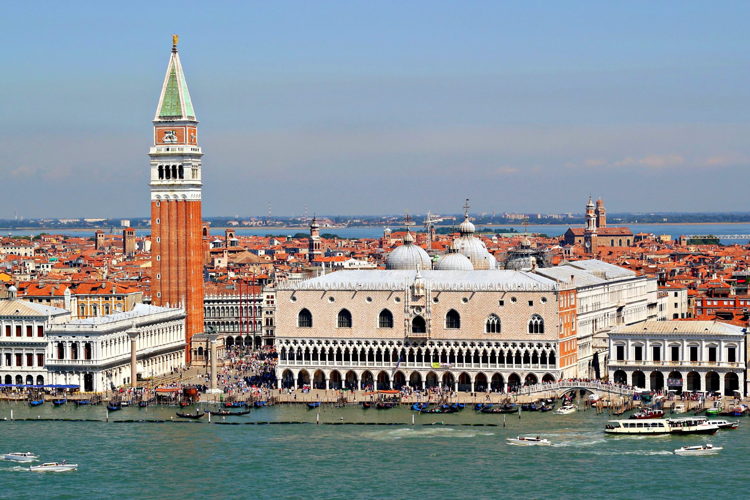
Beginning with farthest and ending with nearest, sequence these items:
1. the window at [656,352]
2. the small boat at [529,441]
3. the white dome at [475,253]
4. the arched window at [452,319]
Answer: the white dome at [475,253]
the arched window at [452,319]
the window at [656,352]
the small boat at [529,441]

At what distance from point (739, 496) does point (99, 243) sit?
123464 millimetres

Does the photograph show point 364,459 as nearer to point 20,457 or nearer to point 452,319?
point 20,457

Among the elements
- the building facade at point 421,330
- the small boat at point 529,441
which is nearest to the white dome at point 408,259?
the building facade at point 421,330

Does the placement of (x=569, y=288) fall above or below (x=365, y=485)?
above

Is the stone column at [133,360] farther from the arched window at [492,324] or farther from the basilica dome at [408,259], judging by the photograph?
the arched window at [492,324]

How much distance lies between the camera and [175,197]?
64000 millimetres

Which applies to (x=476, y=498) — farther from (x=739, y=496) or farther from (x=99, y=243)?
(x=99, y=243)

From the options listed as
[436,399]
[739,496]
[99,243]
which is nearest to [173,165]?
[436,399]

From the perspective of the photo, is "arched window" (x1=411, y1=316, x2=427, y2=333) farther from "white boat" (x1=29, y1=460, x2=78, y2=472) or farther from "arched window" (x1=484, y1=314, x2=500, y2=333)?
"white boat" (x1=29, y1=460, x2=78, y2=472)

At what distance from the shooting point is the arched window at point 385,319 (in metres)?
55.5

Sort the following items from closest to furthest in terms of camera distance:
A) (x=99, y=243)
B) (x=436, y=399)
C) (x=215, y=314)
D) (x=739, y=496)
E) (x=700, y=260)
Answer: (x=739, y=496)
(x=436, y=399)
(x=215, y=314)
(x=700, y=260)
(x=99, y=243)

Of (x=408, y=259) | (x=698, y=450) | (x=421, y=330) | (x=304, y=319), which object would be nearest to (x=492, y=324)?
(x=421, y=330)

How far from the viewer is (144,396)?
5522cm

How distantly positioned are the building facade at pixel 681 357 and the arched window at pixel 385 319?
7.60 metres
